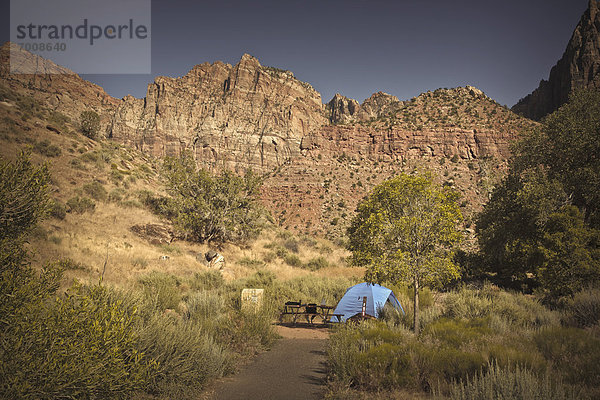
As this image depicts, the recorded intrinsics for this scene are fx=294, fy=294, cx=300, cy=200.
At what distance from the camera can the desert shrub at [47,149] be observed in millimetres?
26375

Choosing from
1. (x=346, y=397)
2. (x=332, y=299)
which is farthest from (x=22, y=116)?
(x=346, y=397)

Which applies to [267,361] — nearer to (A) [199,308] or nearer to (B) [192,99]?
(A) [199,308]

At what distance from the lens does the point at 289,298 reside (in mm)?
16578

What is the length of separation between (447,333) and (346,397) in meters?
4.24

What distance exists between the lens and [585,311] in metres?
9.48

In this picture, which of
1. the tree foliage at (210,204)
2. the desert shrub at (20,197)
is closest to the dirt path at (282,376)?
the desert shrub at (20,197)

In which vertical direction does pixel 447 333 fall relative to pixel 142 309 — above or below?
below

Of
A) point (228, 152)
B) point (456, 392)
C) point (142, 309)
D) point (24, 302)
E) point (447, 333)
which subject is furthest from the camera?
point (228, 152)

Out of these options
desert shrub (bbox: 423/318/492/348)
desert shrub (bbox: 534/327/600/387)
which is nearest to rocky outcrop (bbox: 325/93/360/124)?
desert shrub (bbox: 423/318/492/348)

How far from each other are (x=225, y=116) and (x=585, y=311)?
114m

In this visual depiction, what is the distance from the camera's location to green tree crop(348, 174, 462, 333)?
9.96m

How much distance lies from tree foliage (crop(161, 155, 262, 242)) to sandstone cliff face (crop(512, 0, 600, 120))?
81.9 m

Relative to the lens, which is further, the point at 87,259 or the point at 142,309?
the point at 87,259

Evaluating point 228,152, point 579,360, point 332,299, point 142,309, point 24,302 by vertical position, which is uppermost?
point 228,152
